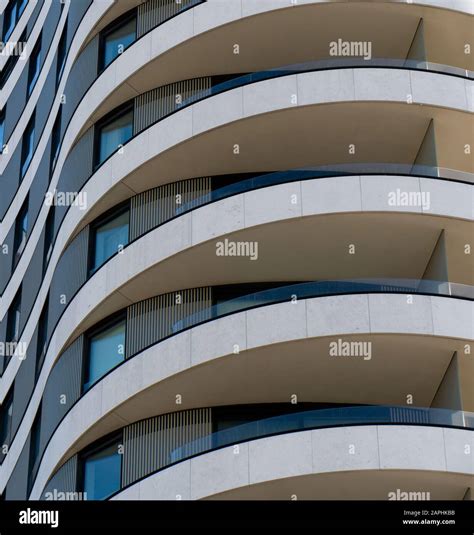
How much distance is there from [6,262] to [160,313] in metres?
12.1

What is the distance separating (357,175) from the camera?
1008 inches

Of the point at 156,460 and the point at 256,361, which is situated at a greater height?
the point at 256,361

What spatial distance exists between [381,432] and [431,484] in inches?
50.7

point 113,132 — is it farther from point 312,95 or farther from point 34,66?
point 34,66

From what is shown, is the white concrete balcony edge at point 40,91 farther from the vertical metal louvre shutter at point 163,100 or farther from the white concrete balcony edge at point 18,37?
the vertical metal louvre shutter at point 163,100

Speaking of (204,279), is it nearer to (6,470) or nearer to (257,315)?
(257,315)

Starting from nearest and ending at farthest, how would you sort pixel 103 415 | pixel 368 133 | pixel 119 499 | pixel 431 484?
pixel 431 484
pixel 119 499
pixel 103 415
pixel 368 133

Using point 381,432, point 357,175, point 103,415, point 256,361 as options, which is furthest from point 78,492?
point 357,175

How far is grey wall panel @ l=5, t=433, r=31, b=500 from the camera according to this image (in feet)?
101

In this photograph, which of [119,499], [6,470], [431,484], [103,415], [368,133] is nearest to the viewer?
[431,484]

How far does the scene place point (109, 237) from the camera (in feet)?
94.7

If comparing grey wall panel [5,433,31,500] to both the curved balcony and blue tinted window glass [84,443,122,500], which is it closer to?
the curved balcony

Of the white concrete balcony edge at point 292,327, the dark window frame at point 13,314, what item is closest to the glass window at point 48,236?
the dark window frame at point 13,314

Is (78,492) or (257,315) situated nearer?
(257,315)
